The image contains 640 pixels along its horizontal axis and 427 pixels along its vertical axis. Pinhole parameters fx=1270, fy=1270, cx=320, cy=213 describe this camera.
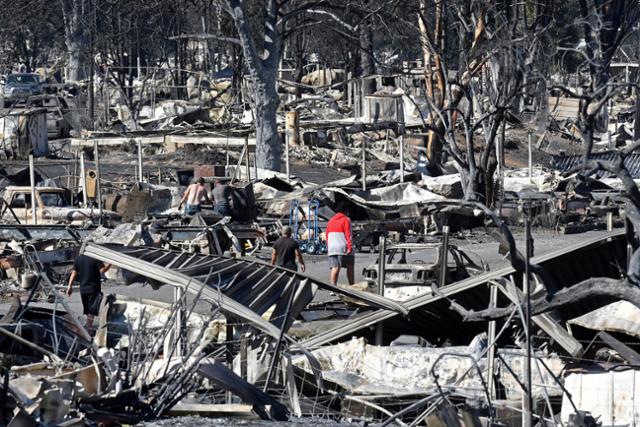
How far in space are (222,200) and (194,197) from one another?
0.62 m

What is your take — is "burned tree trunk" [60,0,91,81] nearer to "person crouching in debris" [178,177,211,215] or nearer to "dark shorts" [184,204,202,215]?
"person crouching in debris" [178,177,211,215]

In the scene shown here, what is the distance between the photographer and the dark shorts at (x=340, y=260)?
19203mm

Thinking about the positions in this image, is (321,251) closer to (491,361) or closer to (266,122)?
(266,122)

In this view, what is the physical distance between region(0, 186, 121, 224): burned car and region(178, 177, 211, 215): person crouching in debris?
1.47 meters

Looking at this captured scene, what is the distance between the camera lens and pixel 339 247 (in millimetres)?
19297

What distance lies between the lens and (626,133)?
163 feet

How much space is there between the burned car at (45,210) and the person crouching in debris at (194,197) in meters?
1.47

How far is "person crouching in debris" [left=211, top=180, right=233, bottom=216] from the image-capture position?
25.8 metres

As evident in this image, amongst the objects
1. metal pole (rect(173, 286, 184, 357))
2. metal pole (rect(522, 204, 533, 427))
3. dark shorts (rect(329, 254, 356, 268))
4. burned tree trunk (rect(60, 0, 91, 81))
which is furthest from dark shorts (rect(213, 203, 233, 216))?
burned tree trunk (rect(60, 0, 91, 81))

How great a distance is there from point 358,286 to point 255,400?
806 cm

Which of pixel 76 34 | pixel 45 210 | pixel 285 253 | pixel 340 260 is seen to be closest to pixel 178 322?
pixel 285 253

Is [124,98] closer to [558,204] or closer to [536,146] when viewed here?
[536,146]

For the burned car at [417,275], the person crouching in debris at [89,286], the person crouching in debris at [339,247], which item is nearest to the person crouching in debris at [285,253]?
the person crouching in debris at [339,247]

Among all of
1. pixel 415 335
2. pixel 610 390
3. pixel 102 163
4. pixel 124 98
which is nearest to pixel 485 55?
pixel 102 163
